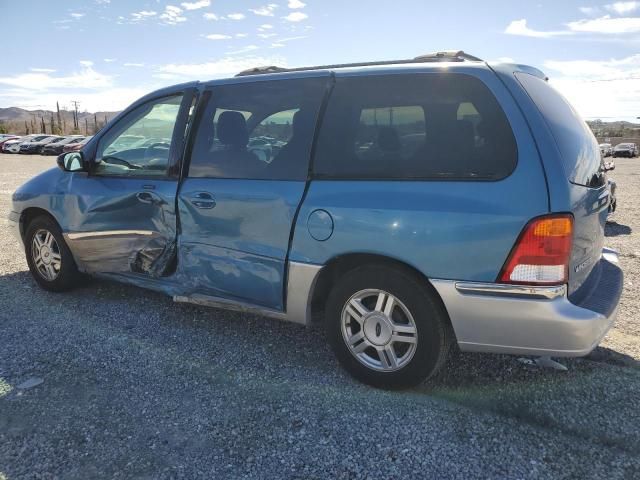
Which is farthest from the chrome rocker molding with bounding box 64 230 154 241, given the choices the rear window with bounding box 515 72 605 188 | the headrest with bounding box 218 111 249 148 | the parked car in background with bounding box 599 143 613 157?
the parked car in background with bounding box 599 143 613 157

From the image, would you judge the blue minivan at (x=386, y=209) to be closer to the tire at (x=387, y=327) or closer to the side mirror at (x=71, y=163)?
the tire at (x=387, y=327)

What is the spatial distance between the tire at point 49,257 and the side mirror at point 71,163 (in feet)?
2.02

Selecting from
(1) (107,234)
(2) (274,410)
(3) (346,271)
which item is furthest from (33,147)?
(2) (274,410)

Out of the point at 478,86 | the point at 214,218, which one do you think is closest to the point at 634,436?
the point at 478,86

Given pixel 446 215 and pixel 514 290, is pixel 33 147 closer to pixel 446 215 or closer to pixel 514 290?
pixel 446 215

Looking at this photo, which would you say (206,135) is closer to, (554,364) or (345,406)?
(345,406)

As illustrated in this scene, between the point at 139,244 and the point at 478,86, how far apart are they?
275 cm

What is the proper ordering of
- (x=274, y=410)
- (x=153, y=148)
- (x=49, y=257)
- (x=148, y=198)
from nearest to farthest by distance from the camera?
1. (x=274, y=410)
2. (x=148, y=198)
3. (x=153, y=148)
4. (x=49, y=257)

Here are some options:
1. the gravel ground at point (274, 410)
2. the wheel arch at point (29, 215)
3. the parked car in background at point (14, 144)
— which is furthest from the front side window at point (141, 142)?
the parked car in background at point (14, 144)

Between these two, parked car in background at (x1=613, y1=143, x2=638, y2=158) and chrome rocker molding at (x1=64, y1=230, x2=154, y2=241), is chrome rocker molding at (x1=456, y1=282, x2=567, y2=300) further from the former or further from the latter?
parked car in background at (x1=613, y1=143, x2=638, y2=158)

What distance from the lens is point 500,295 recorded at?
263 cm

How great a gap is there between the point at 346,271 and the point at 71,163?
2683 mm

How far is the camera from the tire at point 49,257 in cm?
471

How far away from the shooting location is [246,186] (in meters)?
3.45
